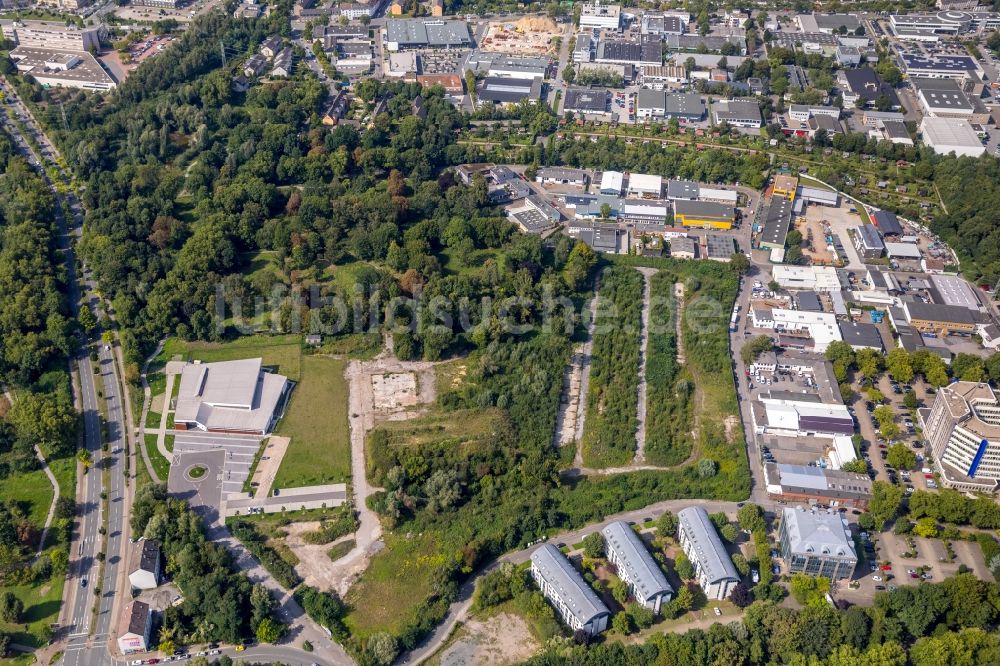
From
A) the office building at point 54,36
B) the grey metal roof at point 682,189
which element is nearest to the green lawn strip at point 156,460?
the grey metal roof at point 682,189

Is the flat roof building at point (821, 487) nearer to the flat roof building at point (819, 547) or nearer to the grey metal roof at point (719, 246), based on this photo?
the flat roof building at point (819, 547)

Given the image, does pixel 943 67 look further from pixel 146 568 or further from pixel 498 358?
pixel 146 568

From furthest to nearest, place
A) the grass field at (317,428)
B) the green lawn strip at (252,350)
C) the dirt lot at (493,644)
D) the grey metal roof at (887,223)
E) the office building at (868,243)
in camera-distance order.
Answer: the grey metal roof at (887,223), the office building at (868,243), the green lawn strip at (252,350), the grass field at (317,428), the dirt lot at (493,644)

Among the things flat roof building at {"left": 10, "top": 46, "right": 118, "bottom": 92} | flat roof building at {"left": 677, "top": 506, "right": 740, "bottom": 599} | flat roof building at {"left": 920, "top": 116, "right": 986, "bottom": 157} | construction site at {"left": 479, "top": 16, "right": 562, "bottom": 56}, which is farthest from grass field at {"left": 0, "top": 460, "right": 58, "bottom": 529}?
flat roof building at {"left": 920, "top": 116, "right": 986, "bottom": 157}

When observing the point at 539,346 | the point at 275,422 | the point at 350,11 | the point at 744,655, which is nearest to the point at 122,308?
the point at 275,422

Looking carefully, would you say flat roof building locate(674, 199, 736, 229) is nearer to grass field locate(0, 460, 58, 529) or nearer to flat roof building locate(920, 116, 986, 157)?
flat roof building locate(920, 116, 986, 157)

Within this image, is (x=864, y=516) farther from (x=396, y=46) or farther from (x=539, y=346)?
(x=396, y=46)
